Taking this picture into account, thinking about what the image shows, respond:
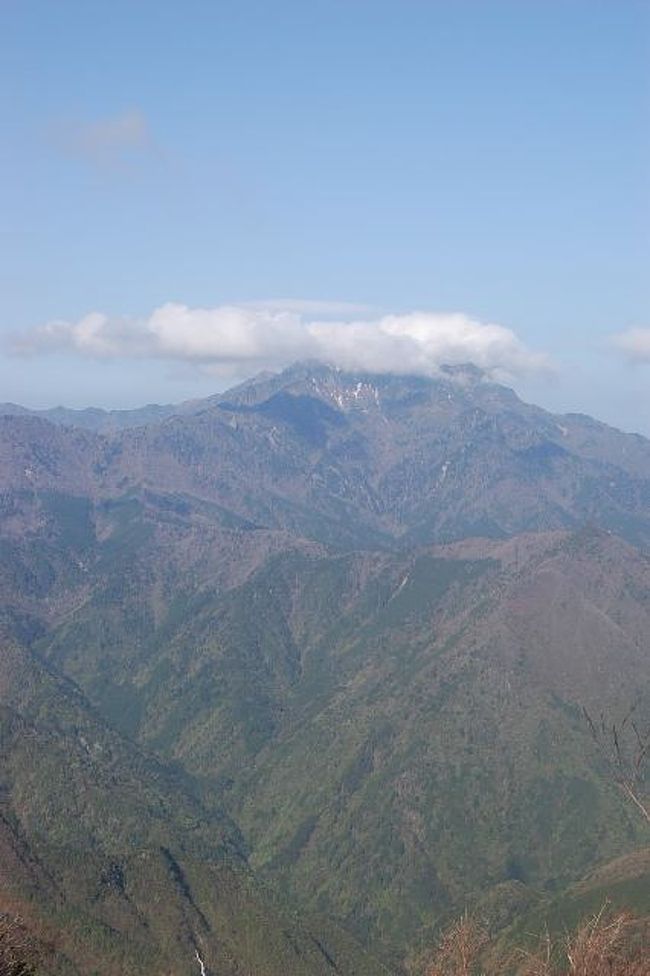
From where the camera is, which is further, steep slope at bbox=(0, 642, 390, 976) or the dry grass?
steep slope at bbox=(0, 642, 390, 976)

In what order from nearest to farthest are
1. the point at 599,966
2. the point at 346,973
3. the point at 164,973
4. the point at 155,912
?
the point at 599,966, the point at 164,973, the point at 155,912, the point at 346,973

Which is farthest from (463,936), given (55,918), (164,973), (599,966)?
(55,918)

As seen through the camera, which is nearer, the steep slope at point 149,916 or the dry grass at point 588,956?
the dry grass at point 588,956

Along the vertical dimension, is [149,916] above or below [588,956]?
below

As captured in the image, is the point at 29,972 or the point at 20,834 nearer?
the point at 29,972

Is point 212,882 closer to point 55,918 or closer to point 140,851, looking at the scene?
point 140,851

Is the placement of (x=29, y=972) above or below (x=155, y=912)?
above

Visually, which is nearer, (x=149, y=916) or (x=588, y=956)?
(x=588, y=956)

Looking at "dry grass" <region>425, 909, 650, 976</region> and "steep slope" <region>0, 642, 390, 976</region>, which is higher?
"dry grass" <region>425, 909, 650, 976</region>

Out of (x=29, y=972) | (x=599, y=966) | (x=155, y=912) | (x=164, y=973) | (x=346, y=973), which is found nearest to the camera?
(x=599, y=966)

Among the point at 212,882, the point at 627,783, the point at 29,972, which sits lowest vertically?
the point at 212,882

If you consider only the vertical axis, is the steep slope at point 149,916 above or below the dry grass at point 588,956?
below
